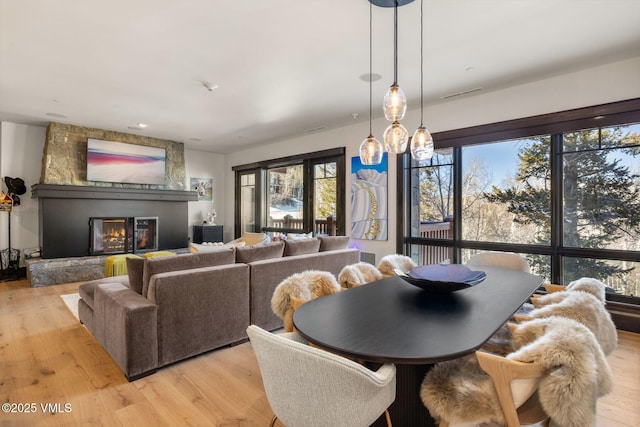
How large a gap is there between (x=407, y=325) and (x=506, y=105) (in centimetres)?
362

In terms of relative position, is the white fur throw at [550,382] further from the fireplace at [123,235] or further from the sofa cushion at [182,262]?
the fireplace at [123,235]

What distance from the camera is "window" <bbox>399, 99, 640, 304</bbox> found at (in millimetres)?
3268

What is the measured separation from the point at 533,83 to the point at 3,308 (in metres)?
6.95

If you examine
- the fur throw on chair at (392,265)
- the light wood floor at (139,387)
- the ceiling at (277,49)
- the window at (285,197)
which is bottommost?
the light wood floor at (139,387)

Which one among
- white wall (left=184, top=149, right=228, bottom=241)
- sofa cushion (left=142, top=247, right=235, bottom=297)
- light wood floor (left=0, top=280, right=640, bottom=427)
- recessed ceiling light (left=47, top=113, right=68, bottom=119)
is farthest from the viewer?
white wall (left=184, top=149, right=228, bottom=241)

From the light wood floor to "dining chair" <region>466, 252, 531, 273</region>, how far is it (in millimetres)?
964

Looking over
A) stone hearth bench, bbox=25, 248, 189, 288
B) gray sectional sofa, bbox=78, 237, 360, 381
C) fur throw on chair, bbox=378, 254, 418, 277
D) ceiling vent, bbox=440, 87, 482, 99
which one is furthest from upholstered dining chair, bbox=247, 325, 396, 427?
stone hearth bench, bbox=25, 248, 189, 288

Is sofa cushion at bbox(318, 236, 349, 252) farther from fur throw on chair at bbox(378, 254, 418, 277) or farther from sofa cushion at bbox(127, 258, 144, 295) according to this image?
sofa cushion at bbox(127, 258, 144, 295)

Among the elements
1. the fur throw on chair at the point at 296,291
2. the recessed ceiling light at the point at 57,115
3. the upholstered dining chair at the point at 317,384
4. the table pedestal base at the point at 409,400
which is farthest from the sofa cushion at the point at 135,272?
the recessed ceiling light at the point at 57,115

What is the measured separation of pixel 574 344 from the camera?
3.48 feet

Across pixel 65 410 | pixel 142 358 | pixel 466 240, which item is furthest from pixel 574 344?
pixel 466 240

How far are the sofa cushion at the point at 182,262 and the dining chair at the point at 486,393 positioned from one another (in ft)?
6.67

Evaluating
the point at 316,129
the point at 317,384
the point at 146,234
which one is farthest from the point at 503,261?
the point at 146,234

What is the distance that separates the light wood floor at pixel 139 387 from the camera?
190 cm
